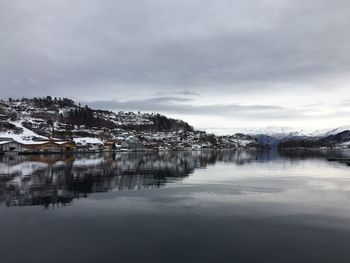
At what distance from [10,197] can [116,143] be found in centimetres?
12616

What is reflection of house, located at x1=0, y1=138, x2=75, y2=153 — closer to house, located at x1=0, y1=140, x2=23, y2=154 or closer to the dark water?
house, located at x1=0, y1=140, x2=23, y2=154

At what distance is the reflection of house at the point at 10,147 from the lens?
302ft

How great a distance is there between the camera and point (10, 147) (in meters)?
94.1

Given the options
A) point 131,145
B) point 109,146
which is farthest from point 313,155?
point 131,145

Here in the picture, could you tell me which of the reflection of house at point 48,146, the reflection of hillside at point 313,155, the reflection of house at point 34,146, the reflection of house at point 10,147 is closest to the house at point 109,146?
the reflection of house at point 34,146

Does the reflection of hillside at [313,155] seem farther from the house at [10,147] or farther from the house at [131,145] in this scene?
the house at [10,147]

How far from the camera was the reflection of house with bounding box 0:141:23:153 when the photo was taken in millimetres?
92188

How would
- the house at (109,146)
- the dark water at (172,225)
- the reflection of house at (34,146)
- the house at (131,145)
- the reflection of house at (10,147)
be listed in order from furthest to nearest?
1. the house at (131,145)
2. the house at (109,146)
3. the reflection of house at (34,146)
4. the reflection of house at (10,147)
5. the dark water at (172,225)

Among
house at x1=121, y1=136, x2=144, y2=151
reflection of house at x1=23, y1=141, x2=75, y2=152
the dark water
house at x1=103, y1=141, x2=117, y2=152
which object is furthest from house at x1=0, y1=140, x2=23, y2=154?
the dark water

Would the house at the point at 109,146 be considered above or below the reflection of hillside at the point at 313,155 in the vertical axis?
above

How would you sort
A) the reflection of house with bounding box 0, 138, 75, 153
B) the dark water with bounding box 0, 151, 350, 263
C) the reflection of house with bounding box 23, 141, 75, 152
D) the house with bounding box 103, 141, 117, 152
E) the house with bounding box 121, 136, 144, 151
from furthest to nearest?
the house with bounding box 121, 136, 144, 151 < the house with bounding box 103, 141, 117, 152 < the reflection of house with bounding box 23, 141, 75, 152 < the reflection of house with bounding box 0, 138, 75, 153 < the dark water with bounding box 0, 151, 350, 263

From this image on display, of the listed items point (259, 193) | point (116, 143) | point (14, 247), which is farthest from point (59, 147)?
point (14, 247)

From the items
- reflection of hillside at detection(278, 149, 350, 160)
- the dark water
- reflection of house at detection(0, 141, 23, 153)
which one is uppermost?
reflection of house at detection(0, 141, 23, 153)

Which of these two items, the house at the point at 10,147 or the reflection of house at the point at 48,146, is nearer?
the house at the point at 10,147
